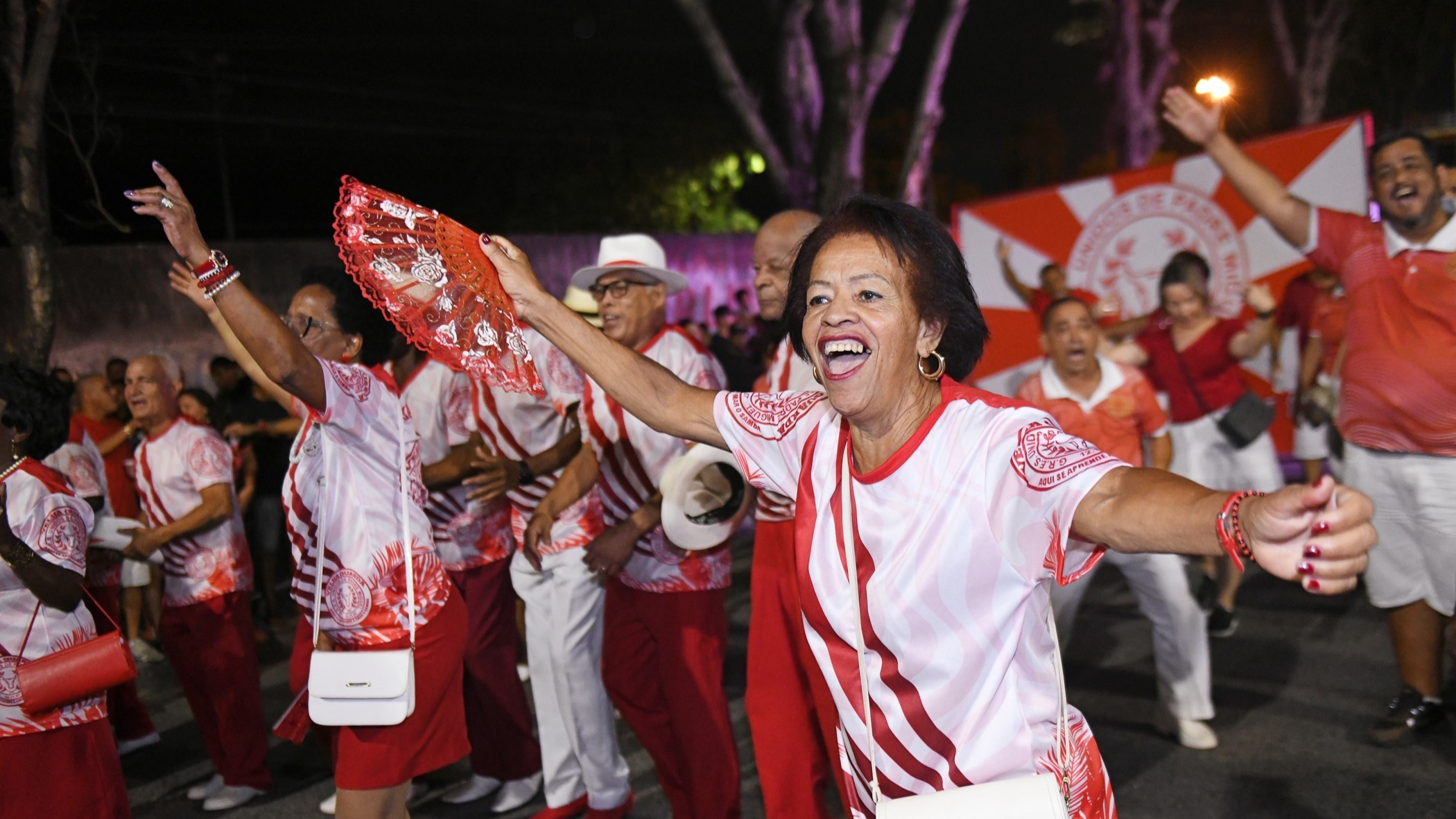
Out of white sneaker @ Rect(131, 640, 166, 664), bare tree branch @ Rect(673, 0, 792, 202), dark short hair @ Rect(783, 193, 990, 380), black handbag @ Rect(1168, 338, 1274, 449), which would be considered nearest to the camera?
dark short hair @ Rect(783, 193, 990, 380)

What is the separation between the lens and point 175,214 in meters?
2.90

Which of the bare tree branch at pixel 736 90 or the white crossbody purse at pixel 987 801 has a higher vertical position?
the bare tree branch at pixel 736 90

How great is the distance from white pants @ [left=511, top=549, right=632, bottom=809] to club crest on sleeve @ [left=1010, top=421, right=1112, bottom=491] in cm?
281

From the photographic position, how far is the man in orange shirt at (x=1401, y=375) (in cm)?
445

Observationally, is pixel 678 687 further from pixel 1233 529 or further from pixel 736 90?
pixel 736 90

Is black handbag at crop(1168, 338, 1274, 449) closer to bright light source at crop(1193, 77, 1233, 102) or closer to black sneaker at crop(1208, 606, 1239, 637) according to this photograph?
black sneaker at crop(1208, 606, 1239, 637)

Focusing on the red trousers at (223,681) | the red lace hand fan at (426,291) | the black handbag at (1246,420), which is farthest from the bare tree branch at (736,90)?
the red lace hand fan at (426,291)

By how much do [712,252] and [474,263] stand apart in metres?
18.7

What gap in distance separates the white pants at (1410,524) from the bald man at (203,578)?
5100mm

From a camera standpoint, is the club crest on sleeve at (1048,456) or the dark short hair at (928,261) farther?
the dark short hair at (928,261)

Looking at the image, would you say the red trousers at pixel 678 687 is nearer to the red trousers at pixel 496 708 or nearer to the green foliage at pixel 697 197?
the red trousers at pixel 496 708

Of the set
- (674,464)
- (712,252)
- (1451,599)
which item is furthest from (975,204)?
(712,252)

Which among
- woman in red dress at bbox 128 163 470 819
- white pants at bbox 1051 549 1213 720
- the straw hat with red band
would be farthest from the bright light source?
woman in red dress at bbox 128 163 470 819

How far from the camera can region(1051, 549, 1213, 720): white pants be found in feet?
16.4
